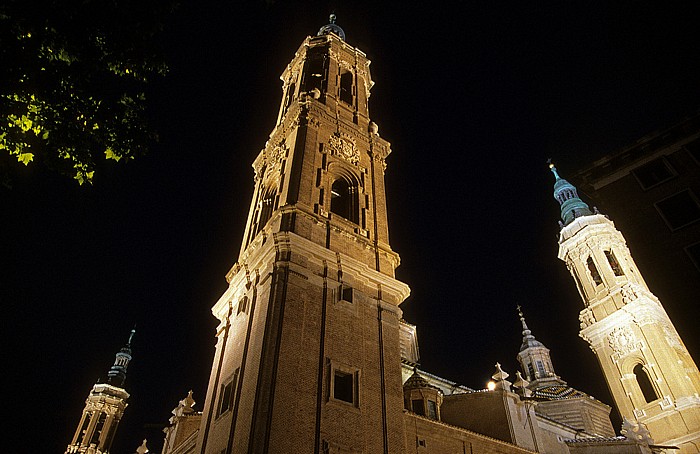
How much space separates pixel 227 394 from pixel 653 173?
18.8 metres

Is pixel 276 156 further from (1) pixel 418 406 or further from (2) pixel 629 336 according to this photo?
(2) pixel 629 336

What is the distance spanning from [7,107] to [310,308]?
11.1 m

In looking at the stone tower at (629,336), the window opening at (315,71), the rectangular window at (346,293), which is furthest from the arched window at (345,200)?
the stone tower at (629,336)

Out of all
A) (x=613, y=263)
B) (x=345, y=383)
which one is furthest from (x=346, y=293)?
(x=613, y=263)

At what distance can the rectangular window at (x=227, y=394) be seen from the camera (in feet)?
54.1

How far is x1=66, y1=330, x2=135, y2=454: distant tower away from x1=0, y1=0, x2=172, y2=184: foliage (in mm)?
44550

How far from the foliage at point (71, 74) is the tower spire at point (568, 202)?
4352 cm

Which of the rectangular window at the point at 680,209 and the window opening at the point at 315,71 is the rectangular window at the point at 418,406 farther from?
the window opening at the point at 315,71

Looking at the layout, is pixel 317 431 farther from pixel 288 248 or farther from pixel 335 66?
pixel 335 66

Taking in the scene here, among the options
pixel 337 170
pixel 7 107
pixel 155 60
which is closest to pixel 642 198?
pixel 337 170

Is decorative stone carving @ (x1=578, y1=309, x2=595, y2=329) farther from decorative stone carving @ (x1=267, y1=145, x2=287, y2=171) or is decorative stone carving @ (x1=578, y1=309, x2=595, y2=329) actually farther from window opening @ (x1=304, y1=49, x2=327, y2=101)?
decorative stone carving @ (x1=267, y1=145, x2=287, y2=171)

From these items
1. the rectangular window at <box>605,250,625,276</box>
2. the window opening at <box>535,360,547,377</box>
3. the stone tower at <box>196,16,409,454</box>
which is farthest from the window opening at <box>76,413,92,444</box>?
the rectangular window at <box>605,250,625,276</box>

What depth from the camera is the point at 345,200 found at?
957 inches

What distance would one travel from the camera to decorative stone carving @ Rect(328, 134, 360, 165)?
25359mm
